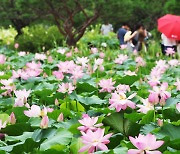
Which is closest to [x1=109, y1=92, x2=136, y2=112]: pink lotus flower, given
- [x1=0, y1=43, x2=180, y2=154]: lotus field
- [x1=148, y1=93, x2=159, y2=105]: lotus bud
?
[x1=0, y1=43, x2=180, y2=154]: lotus field

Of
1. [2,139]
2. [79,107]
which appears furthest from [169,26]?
[2,139]

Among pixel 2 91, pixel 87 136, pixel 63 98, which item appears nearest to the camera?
pixel 87 136

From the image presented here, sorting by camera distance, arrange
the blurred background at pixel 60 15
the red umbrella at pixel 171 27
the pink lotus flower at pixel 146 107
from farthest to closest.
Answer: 1. the blurred background at pixel 60 15
2. the red umbrella at pixel 171 27
3. the pink lotus flower at pixel 146 107

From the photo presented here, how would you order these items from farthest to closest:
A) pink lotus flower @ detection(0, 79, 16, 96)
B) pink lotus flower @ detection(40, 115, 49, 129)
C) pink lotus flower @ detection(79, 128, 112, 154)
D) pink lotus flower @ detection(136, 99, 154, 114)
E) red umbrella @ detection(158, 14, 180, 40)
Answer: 1. red umbrella @ detection(158, 14, 180, 40)
2. pink lotus flower @ detection(0, 79, 16, 96)
3. pink lotus flower @ detection(136, 99, 154, 114)
4. pink lotus flower @ detection(40, 115, 49, 129)
5. pink lotus flower @ detection(79, 128, 112, 154)

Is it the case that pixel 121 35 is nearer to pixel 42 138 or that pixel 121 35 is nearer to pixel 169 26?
pixel 169 26

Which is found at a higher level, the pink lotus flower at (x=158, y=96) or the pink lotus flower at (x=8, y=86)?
the pink lotus flower at (x=158, y=96)

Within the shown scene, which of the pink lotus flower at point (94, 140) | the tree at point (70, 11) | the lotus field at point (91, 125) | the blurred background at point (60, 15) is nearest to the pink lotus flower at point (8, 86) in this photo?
the lotus field at point (91, 125)

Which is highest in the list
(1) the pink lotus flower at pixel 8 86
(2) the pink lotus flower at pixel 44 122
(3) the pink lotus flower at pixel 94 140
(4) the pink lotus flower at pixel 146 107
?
(3) the pink lotus flower at pixel 94 140

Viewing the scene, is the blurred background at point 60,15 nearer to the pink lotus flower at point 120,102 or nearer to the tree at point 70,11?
the tree at point 70,11

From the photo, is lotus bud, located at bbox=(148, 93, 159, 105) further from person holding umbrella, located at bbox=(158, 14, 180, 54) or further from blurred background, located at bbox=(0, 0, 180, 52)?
blurred background, located at bbox=(0, 0, 180, 52)

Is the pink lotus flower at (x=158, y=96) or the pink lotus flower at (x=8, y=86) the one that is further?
the pink lotus flower at (x=8, y=86)

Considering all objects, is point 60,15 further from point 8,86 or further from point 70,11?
point 8,86

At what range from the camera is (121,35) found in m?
10.0

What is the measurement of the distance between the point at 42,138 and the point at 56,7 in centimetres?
870
